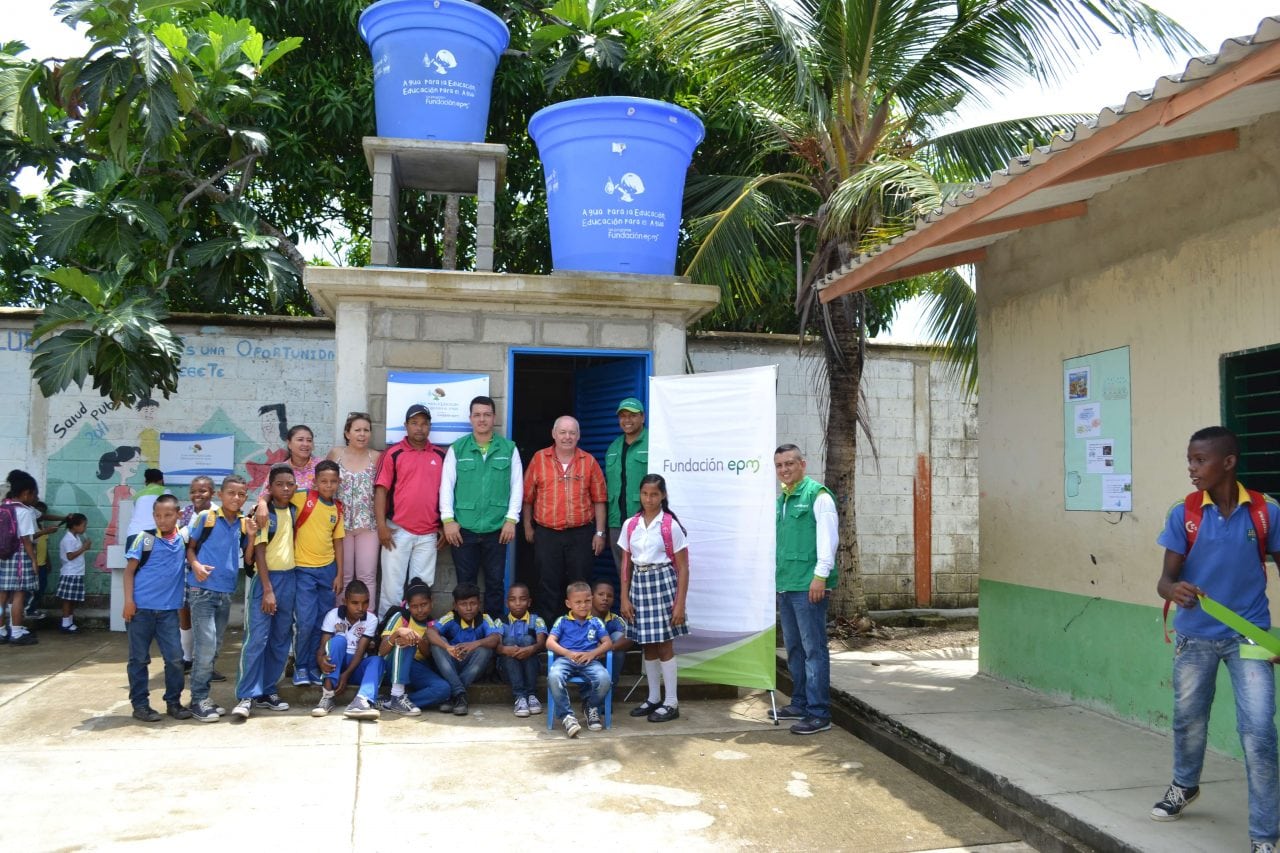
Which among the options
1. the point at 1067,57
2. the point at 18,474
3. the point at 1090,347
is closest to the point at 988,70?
the point at 1067,57

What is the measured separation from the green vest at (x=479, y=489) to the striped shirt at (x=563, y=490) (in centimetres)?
22

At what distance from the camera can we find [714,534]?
6.34 m

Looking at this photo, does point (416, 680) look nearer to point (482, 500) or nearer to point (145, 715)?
→ point (482, 500)

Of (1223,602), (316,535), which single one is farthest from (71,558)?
(1223,602)

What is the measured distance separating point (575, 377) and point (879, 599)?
13.5 feet

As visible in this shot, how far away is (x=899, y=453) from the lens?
34.1 feet

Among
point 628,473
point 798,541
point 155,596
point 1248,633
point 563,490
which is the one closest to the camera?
point 1248,633

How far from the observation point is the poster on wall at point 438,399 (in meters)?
6.70

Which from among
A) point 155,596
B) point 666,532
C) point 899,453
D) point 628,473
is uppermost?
point 899,453

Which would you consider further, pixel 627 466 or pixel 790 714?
pixel 627 466

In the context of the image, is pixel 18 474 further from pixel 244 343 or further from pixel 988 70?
pixel 988 70

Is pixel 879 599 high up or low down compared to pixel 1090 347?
down

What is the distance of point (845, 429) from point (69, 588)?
709cm

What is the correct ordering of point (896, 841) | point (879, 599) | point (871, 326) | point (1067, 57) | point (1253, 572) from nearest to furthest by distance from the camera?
point (1253, 572)
point (896, 841)
point (1067, 57)
point (879, 599)
point (871, 326)
